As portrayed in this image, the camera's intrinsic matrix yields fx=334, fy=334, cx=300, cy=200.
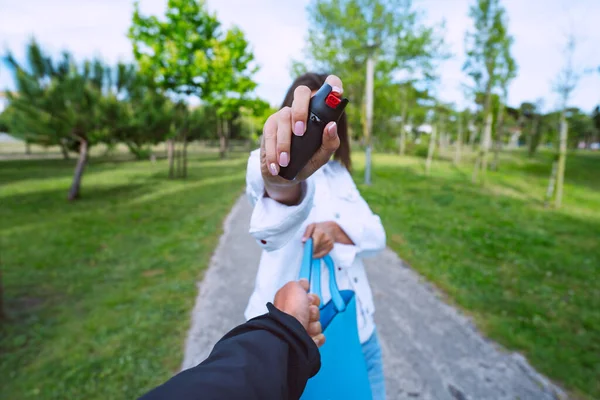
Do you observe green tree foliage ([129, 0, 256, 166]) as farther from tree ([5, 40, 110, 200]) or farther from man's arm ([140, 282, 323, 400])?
man's arm ([140, 282, 323, 400])

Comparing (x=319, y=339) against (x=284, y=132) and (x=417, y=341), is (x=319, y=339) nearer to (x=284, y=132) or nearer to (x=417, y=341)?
(x=284, y=132)

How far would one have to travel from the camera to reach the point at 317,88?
5.12ft

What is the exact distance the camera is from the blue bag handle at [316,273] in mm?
1068

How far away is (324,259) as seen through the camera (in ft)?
4.24

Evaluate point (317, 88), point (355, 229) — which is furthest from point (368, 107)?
point (355, 229)

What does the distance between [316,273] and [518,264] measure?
4.98 m

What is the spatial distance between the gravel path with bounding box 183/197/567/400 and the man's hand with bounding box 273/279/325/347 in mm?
1949

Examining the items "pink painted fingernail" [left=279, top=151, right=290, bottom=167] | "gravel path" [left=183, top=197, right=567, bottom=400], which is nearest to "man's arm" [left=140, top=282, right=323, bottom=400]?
"pink painted fingernail" [left=279, top=151, right=290, bottom=167]

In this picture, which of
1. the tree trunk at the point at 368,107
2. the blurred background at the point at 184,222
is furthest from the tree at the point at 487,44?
the tree trunk at the point at 368,107

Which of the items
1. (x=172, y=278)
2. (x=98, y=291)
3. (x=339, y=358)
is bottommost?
(x=98, y=291)

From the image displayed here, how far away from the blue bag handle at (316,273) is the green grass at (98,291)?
6.98 ft

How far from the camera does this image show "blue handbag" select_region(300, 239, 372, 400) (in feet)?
2.98

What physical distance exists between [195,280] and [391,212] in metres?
5.20

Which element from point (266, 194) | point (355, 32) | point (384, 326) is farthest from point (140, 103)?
point (266, 194)
